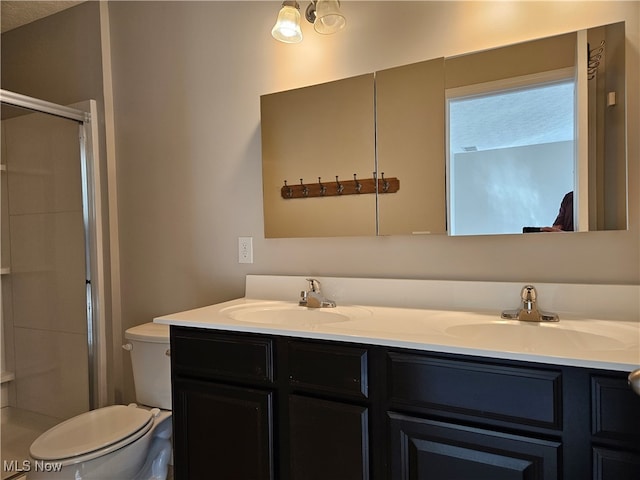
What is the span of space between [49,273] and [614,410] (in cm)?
257

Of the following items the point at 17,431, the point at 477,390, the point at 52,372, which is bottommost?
the point at 17,431

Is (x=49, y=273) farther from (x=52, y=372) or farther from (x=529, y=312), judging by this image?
(x=529, y=312)

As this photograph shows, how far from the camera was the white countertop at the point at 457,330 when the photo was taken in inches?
34.7

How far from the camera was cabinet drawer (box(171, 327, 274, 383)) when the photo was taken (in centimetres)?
120

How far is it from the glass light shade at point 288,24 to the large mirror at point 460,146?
0.70 feet

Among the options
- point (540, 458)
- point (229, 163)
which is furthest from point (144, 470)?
point (540, 458)

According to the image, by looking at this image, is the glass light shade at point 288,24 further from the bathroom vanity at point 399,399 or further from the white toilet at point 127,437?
the white toilet at point 127,437

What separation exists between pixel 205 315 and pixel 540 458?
40.2 inches

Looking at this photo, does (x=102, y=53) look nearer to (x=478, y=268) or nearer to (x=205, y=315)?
(x=205, y=315)

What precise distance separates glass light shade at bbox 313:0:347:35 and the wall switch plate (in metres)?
0.90

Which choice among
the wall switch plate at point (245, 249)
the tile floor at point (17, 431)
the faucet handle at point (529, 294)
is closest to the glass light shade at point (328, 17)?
the wall switch plate at point (245, 249)

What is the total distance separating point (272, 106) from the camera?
1715 mm

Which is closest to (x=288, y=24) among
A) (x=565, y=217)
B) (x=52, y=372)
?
(x=565, y=217)

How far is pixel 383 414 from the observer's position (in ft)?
3.43
